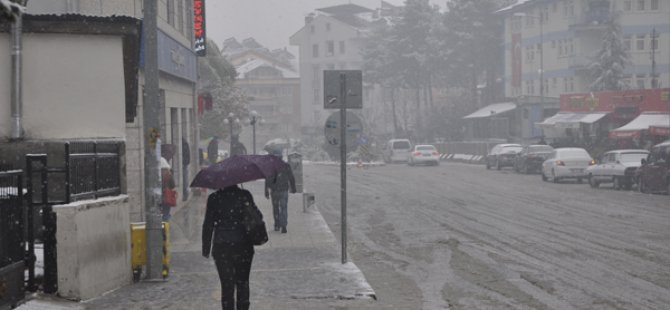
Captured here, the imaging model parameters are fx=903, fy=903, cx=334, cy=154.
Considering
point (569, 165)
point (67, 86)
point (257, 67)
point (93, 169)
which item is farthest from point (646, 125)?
point (257, 67)

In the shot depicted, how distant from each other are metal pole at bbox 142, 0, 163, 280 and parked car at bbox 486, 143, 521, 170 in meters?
38.8

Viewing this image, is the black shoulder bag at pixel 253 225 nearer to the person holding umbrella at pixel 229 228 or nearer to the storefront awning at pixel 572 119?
the person holding umbrella at pixel 229 228

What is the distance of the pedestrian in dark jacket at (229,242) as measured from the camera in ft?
30.5

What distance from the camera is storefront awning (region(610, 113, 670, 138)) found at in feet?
138

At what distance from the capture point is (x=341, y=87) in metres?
14.6

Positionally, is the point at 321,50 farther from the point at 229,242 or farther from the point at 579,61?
the point at 229,242

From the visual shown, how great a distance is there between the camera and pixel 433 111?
8638 cm

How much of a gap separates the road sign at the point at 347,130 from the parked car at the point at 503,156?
36139mm

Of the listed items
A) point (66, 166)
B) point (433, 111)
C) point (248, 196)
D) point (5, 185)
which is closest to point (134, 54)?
point (66, 166)

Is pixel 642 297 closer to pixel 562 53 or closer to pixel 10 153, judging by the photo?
pixel 10 153

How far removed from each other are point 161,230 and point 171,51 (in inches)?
467

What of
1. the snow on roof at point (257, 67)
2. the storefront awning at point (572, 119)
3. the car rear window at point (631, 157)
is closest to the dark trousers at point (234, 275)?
the car rear window at point (631, 157)

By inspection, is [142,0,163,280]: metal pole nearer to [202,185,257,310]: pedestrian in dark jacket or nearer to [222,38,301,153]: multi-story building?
[202,185,257,310]: pedestrian in dark jacket

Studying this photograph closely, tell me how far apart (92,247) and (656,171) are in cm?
2300
